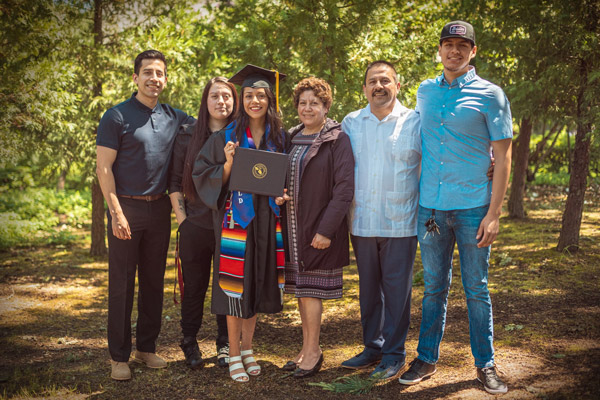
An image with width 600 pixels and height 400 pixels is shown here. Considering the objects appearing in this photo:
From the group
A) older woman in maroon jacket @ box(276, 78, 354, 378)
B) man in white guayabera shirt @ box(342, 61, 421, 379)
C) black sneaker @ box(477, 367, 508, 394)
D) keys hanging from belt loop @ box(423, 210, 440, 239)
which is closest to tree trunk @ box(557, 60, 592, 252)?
man in white guayabera shirt @ box(342, 61, 421, 379)

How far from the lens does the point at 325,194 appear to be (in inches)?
154

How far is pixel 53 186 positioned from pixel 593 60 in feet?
44.3

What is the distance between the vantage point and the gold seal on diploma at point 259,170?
3771 millimetres

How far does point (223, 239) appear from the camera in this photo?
3.97 meters

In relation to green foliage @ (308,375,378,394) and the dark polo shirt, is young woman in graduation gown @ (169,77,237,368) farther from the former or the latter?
green foliage @ (308,375,378,394)

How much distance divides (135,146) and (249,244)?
119cm

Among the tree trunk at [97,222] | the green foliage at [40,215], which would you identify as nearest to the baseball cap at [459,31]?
the tree trunk at [97,222]

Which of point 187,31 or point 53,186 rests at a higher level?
point 187,31

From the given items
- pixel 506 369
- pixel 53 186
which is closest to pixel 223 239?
A: pixel 506 369

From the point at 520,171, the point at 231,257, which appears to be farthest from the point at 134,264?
the point at 520,171

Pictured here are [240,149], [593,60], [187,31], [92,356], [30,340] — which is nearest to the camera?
[240,149]

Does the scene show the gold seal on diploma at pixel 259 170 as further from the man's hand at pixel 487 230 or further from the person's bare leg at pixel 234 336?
the man's hand at pixel 487 230

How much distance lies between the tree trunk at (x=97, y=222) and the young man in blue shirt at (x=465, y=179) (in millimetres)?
6067

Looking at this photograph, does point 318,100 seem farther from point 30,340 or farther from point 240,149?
point 30,340
